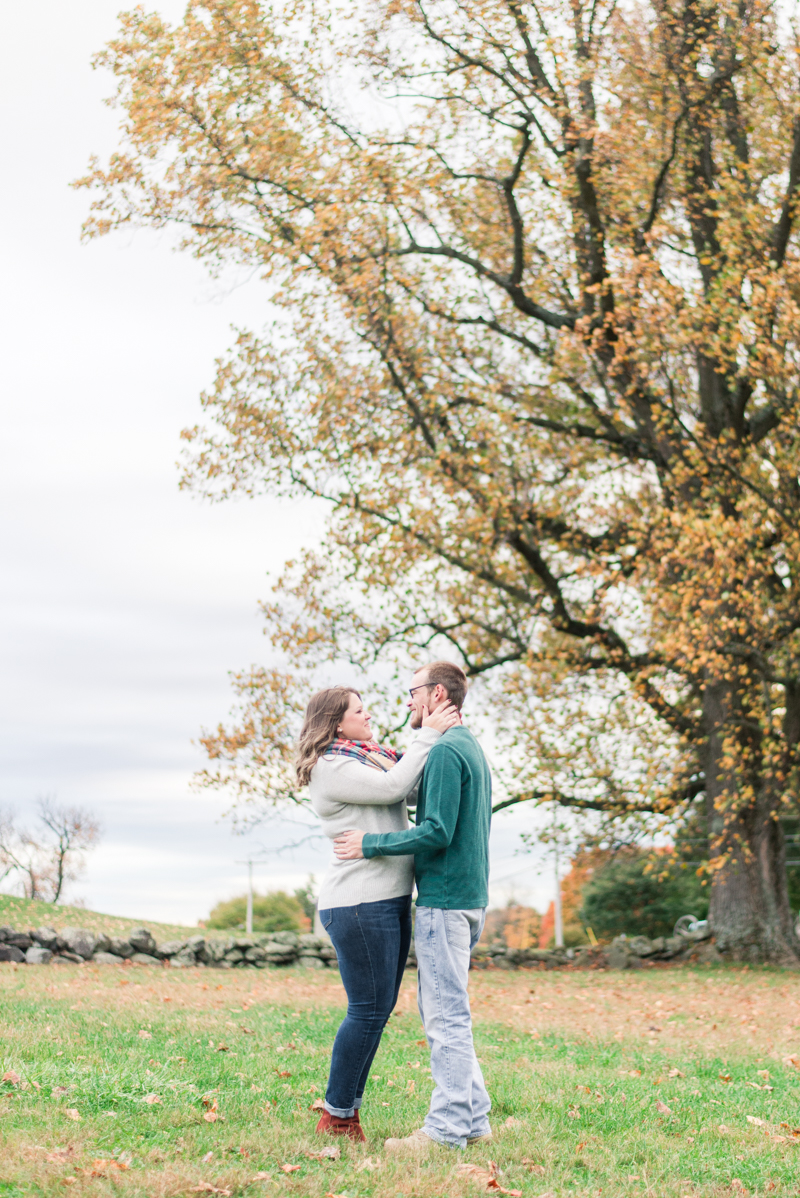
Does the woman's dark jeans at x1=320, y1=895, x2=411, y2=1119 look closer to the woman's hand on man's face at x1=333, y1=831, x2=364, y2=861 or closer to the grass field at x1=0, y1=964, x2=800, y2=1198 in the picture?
the woman's hand on man's face at x1=333, y1=831, x2=364, y2=861

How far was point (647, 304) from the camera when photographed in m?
14.7

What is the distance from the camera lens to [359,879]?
4.58 m

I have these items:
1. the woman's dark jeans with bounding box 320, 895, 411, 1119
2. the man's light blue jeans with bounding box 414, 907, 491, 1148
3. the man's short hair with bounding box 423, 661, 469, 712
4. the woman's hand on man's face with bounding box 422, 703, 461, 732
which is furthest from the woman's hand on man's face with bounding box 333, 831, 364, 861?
the man's short hair with bounding box 423, 661, 469, 712

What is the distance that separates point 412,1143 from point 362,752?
1.78 m

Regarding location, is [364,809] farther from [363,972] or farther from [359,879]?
[363,972]

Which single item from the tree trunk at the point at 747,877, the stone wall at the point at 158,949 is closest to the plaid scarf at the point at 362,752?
the stone wall at the point at 158,949

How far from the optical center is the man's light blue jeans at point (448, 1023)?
4578 millimetres

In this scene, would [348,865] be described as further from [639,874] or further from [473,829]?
[639,874]

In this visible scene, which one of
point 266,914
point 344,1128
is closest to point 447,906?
point 344,1128

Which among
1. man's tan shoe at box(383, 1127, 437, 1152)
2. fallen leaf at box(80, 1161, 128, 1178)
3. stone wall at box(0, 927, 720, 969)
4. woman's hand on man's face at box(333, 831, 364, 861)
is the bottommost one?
stone wall at box(0, 927, 720, 969)

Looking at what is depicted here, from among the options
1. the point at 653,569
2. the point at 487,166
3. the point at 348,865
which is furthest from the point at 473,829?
the point at 487,166

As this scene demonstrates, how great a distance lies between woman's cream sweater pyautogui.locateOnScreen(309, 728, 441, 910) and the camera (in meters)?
4.58

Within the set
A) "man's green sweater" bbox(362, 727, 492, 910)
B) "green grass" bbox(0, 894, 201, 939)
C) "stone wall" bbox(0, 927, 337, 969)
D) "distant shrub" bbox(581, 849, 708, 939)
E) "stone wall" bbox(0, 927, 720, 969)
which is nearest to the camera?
"man's green sweater" bbox(362, 727, 492, 910)

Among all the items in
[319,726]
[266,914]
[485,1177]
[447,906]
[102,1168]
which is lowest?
[266,914]
